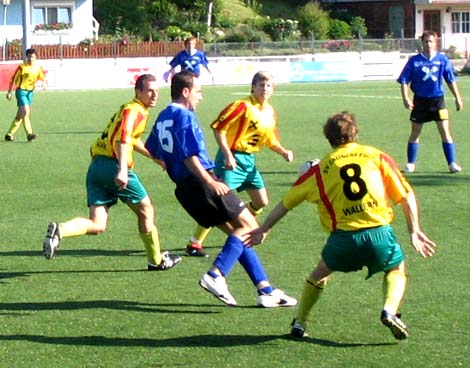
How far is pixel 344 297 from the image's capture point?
26.6 feet

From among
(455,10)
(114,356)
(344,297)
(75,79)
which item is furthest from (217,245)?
(455,10)

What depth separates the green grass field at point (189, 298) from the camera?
22.0ft

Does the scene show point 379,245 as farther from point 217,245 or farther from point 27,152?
point 27,152

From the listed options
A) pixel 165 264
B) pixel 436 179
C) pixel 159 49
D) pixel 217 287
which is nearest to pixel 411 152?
pixel 436 179

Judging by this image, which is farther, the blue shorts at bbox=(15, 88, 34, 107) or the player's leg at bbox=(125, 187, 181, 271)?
the blue shorts at bbox=(15, 88, 34, 107)

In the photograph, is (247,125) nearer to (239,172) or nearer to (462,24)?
(239,172)

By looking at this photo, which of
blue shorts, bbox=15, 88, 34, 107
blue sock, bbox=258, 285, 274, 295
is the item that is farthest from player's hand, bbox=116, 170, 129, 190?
blue shorts, bbox=15, 88, 34, 107

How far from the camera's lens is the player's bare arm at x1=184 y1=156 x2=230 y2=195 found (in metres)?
7.75

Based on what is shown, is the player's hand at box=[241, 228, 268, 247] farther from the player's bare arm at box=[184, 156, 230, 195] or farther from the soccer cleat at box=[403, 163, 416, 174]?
the soccer cleat at box=[403, 163, 416, 174]

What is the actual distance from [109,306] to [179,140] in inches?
50.0

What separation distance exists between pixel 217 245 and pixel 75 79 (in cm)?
3306

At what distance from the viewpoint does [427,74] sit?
1551 centimetres

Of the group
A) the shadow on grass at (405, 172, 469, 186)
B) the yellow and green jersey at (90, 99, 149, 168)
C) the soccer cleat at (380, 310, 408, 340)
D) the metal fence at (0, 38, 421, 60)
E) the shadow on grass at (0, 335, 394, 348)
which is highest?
the metal fence at (0, 38, 421, 60)

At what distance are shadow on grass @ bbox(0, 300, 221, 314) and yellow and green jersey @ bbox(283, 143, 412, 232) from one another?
153 cm
